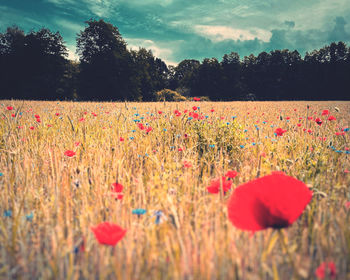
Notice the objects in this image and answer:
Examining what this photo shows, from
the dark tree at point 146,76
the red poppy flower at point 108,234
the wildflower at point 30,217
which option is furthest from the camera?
the dark tree at point 146,76

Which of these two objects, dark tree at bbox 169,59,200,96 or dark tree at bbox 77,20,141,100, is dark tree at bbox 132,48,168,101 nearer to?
dark tree at bbox 77,20,141,100

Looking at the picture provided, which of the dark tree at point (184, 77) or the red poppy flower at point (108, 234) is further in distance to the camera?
the dark tree at point (184, 77)

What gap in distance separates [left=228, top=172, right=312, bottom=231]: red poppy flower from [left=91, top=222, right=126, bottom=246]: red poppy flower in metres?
0.37

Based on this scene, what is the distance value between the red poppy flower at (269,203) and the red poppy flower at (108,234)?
372 mm

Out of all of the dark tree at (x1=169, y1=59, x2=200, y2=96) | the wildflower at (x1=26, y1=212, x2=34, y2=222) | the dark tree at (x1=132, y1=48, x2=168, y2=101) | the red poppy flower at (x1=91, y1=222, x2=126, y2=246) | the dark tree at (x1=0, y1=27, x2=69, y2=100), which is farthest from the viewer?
the dark tree at (x1=169, y1=59, x2=200, y2=96)

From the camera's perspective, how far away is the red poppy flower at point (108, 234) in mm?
640

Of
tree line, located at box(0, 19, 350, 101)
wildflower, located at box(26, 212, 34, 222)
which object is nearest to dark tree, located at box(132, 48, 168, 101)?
tree line, located at box(0, 19, 350, 101)

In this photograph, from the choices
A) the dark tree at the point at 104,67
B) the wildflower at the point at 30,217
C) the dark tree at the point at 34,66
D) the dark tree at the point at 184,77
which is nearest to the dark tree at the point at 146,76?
the dark tree at the point at 104,67

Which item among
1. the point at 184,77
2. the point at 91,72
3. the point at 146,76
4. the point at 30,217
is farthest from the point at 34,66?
the point at 30,217

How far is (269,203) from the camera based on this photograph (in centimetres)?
67

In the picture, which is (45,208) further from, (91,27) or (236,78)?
(236,78)

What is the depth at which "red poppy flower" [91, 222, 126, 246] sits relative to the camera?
0.64 meters

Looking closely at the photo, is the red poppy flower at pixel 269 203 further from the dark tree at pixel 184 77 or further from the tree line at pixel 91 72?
the dark tree at pixel 184 77

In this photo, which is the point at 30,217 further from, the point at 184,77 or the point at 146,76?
the point at 184,77
